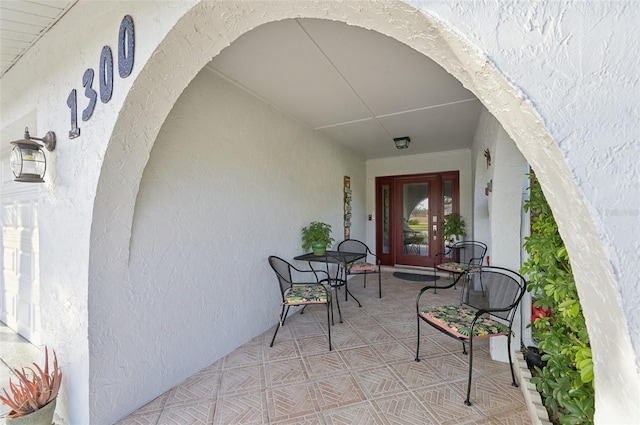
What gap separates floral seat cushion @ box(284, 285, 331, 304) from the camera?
8.64 ft

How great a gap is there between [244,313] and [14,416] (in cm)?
153

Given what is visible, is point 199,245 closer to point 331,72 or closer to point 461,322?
point 331,72

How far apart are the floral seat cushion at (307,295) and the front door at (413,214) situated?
362 centimetres

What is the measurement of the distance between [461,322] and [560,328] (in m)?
0.74

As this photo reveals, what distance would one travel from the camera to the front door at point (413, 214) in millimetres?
5715

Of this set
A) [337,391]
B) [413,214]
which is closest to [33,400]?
[337,391]

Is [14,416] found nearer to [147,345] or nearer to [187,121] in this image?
[147,345]

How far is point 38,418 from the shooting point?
150 cm


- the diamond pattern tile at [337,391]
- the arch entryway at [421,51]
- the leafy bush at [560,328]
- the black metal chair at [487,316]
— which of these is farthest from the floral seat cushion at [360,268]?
the arch entryway at [421,51]

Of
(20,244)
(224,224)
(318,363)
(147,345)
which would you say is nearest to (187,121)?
(224,224)

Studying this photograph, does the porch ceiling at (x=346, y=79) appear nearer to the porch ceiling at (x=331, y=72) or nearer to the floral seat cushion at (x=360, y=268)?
the porch ceiling at (x=331, y=72)

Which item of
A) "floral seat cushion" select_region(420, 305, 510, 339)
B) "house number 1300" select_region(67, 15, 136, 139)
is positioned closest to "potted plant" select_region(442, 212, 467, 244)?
"floral seat cushion" select_region(420, 305, 510, 339)

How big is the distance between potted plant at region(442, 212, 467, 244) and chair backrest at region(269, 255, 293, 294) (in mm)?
3747

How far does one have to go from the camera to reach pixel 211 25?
1.25 metres
